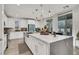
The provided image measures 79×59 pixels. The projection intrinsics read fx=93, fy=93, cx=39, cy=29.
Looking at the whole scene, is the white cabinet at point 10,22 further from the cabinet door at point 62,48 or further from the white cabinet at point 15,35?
the cabinet door at point 62,48

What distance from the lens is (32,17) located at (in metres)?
1.75

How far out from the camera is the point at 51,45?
1.66 metres

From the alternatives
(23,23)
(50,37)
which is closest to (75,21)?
(50,37)

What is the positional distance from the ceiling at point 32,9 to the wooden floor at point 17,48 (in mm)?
498

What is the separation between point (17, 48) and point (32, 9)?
0.79m

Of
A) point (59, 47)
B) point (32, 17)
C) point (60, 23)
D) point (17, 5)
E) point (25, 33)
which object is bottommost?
point (59, 47)

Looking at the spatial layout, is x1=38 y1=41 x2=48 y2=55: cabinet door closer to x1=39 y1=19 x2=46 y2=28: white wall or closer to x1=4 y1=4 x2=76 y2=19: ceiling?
x1=39 y1=19 x2=46 y2=28: white wall

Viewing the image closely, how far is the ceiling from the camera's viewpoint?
1.71 metres

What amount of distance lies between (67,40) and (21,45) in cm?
88

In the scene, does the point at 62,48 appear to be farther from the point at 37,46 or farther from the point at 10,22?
the point at 10,22

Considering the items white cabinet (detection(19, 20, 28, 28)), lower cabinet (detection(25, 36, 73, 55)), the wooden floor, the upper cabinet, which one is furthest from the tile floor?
the upper cabinet

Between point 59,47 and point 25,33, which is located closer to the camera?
point 59,47
